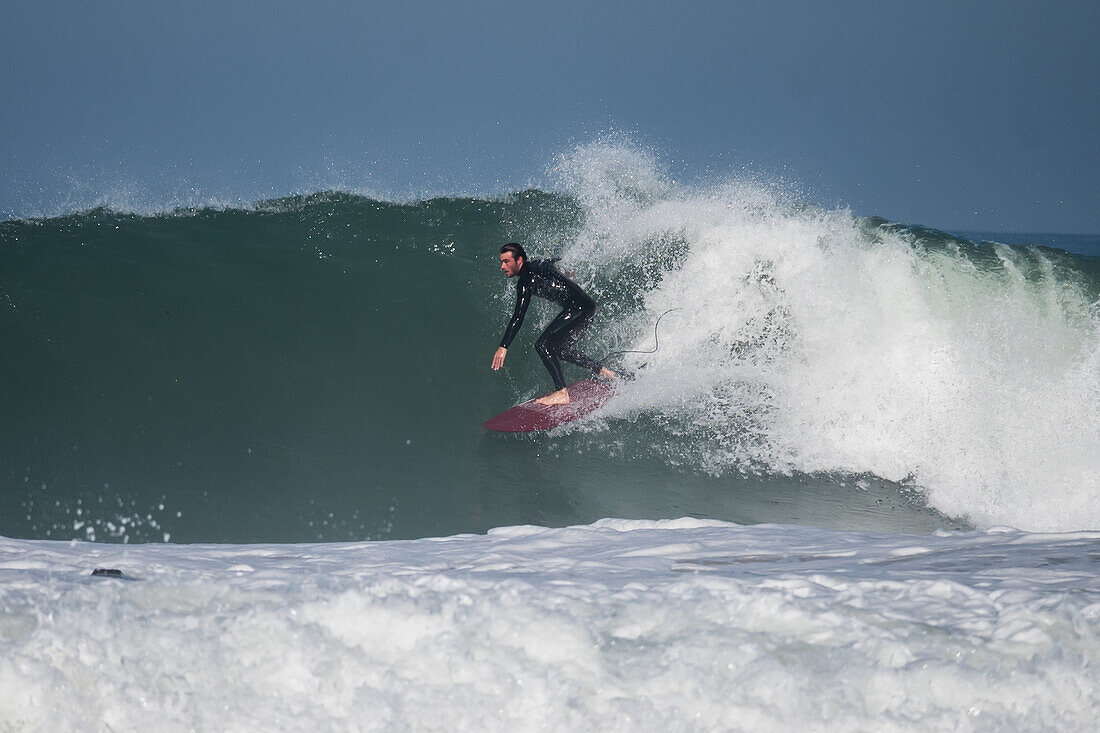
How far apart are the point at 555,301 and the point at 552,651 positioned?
15.3 ft

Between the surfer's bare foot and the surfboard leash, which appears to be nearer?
the surfer's bare foot

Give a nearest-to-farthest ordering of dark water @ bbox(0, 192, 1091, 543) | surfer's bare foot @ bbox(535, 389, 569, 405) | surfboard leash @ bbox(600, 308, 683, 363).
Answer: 1. dark water @ bbox(0, 192, 1091, 543)
2. surfer's bare foot @ bbox(535, 389, 569, 405)
3. surfboard leash @ bbox(600, 308, 683, 363)

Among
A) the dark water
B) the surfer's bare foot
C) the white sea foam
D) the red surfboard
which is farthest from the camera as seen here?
the surfer's bare foot

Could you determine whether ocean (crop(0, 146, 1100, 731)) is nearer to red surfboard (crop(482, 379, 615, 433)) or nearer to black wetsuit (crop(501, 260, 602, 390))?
red surfboard (crop(482, 379, 615, 433))

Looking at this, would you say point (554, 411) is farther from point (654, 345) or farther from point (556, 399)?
point (654, 345)

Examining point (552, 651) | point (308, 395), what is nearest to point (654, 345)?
point (308, 395)

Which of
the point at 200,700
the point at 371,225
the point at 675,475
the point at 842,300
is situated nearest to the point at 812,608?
the point at 200,700

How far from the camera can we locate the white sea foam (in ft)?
4.76

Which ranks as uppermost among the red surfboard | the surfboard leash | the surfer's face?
the surfer's face

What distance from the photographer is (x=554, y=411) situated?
5723 mm

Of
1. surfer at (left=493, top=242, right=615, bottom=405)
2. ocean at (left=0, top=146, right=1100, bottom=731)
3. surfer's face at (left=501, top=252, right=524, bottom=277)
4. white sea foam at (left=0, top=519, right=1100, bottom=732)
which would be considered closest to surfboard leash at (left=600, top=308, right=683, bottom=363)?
ocean at (left=0, top=146, right=1100, bottom=731)

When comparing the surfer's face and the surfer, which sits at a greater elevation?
the surfer's face

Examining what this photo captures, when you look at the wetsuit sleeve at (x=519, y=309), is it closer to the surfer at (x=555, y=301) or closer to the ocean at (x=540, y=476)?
the surfer at (x=555, y=301)

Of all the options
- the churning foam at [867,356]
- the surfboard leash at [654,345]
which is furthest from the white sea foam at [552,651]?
the surfboard leash at [654,345]
